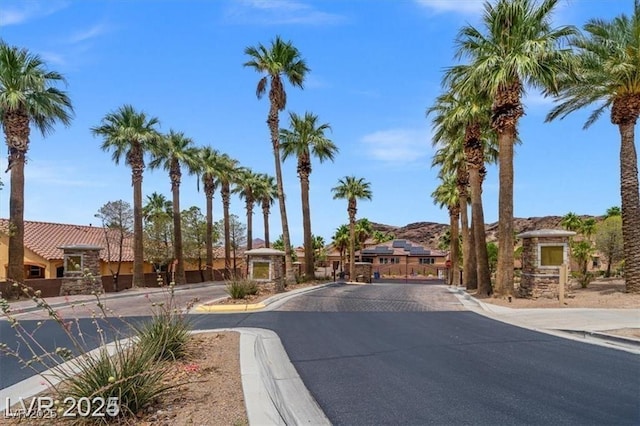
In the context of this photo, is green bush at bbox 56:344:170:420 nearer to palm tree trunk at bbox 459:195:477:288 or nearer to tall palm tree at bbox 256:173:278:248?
palm tree trunk at bbox 459:195:477:288

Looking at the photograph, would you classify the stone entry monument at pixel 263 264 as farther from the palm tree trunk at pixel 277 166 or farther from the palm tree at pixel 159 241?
the palm tree at pixel 159 241

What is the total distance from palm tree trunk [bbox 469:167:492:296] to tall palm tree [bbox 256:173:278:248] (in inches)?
1430

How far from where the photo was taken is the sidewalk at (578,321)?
10391mm

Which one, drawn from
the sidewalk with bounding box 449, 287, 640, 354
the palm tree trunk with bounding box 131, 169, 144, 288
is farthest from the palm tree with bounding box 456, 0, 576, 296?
the palm tree trunk with bounding box 131, 169, 144, 288

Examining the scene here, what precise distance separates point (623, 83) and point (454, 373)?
58.7 ft

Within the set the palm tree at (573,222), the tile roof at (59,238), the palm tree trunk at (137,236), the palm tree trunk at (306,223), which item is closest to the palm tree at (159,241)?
the tile roof at (59,238)

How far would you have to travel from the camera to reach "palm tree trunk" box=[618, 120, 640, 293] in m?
Answer: 19.6

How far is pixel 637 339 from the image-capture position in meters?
9.94

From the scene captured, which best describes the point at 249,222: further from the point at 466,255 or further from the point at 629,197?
the point at 629,197

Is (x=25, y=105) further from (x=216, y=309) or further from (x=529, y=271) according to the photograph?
(x=529, y=271)

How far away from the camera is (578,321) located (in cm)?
Result: 1288

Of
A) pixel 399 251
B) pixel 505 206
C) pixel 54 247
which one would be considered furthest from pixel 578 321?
pixel 399 251

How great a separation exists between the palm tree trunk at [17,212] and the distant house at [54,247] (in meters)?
6.24

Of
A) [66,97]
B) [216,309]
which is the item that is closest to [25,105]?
[66,97]
